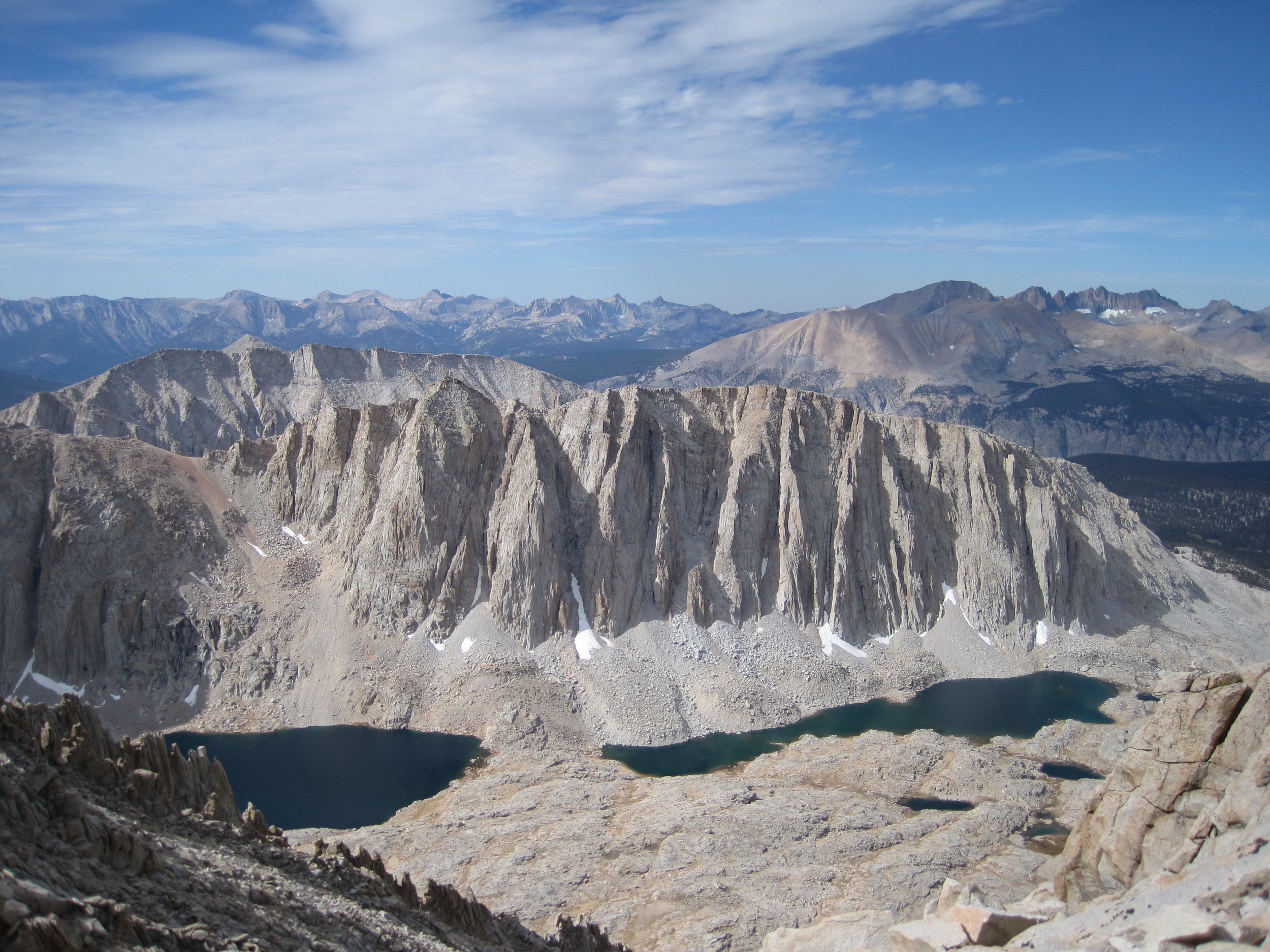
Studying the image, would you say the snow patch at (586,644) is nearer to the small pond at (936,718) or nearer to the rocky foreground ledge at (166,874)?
the small pond at (936,718)

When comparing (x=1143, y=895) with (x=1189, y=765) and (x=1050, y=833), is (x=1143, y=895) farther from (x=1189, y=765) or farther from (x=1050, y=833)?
(x=1050, y=833)

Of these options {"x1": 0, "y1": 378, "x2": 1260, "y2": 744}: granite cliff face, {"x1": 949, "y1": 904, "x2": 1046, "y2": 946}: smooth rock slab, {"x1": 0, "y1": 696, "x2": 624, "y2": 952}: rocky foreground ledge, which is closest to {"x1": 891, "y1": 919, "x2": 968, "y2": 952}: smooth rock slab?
{"x1": 949, "y1": 904, "x2": 1046, "y2": 946}: smooth rock slab

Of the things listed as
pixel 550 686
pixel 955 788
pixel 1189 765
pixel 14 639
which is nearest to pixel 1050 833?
pixel 955 788

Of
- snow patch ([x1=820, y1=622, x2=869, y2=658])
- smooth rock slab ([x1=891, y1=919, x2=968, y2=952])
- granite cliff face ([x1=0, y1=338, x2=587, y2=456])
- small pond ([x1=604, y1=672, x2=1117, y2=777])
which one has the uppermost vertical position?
granite cliff face ([x1=0, y1=338, x2=587, y2=456])

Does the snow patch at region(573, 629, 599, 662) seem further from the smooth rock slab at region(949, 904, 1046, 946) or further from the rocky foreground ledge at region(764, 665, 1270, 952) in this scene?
the smooth rock slab at region(949, 904, 1046, 946)

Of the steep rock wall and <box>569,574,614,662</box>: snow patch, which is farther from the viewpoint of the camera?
the steep rock wall

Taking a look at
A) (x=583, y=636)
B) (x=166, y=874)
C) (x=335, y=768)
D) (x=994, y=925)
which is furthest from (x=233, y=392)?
(x=994, y=925)
